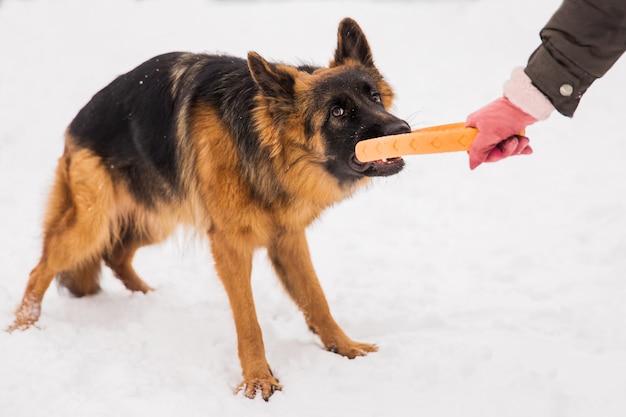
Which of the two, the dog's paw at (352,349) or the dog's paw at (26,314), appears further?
the dog's paw at (26,314)

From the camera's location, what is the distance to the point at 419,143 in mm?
2953

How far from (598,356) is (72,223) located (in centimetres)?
356

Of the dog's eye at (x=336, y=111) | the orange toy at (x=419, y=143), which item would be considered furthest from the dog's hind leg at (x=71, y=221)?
the orange toy at (x=419, y=143)

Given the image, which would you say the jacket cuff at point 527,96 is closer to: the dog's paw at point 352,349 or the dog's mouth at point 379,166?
the dog's mouth at point 379,166

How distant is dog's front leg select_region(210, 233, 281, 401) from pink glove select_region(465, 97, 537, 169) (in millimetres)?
1704

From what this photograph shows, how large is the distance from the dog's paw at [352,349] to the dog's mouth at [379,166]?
1.26m

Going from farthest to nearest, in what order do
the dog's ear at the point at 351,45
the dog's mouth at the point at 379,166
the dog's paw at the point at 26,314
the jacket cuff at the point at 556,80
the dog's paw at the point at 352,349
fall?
the dog's paw at the point at 26,314 < the dog's paw at the point at 352,349 < the dog's ear at the point at 351,45 < the dog's mouth at the point at 379,166 < the jacket cuff at the point at 556,80

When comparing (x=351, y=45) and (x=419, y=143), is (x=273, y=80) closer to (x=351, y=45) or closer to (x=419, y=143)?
(x=351, y=45)

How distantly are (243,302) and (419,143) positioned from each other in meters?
1.59

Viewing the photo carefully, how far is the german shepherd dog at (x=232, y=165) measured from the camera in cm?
364

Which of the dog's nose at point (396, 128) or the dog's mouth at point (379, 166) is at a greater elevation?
the dog's nose at point (396, 128)

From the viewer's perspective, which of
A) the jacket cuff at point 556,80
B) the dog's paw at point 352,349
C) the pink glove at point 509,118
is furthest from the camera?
the dog's paw at point 352,349

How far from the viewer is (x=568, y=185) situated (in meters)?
6.89

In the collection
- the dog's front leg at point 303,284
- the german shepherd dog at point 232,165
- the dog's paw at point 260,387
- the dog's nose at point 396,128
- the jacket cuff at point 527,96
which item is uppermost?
the jacket cuff at point 527,96
